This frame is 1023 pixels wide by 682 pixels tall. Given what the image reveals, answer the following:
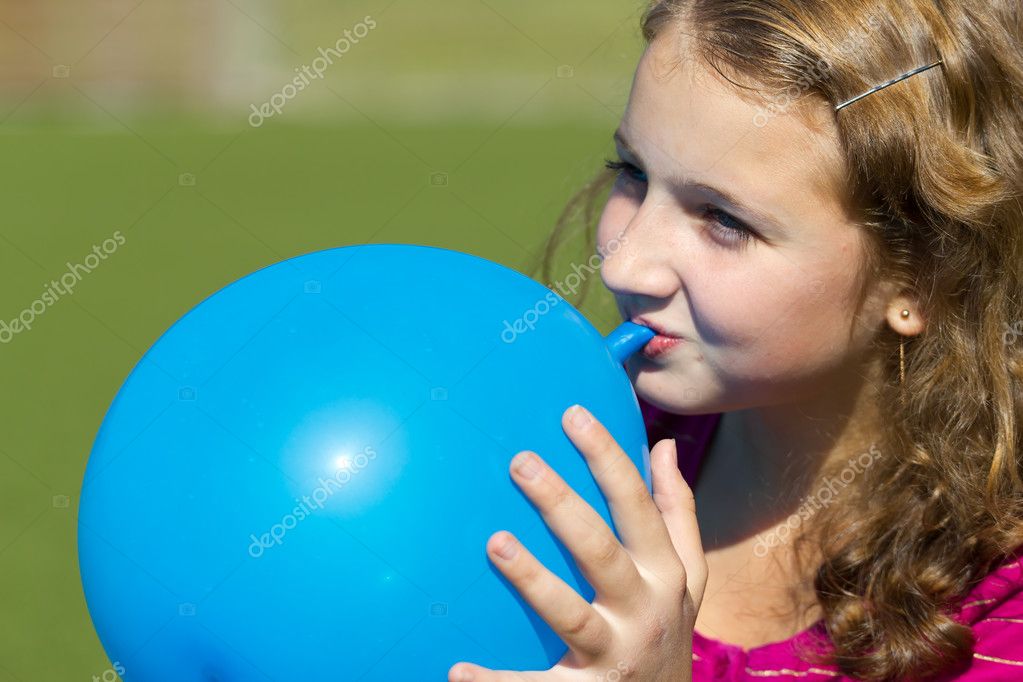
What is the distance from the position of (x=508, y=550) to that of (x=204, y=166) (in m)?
7.86

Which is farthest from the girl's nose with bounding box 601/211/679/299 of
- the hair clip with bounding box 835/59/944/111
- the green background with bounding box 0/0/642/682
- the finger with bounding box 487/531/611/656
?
the green background with bounding box 0/0/642/682

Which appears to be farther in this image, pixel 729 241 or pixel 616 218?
pixel 616 218

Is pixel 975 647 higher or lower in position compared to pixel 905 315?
lower

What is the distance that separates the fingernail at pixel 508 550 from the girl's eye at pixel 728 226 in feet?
2.67

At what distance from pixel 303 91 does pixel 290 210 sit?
12.6 ft

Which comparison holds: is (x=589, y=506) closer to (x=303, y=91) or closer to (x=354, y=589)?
(x=354, y=589)

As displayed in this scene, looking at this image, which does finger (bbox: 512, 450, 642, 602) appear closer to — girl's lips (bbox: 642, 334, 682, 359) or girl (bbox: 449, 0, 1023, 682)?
girl (bbox: 449, 0, 1023, 682)

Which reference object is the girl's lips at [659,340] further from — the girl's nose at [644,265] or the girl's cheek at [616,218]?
the girl's cheek at [616,218]

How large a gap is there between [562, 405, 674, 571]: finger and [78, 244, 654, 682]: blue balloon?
2cm

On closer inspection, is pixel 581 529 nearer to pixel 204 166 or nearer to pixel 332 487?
pixel 332 487

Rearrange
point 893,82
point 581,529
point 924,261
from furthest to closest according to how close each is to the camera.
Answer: point 924,261
point 893,82
point 581,529

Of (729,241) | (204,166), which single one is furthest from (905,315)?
(204,166)

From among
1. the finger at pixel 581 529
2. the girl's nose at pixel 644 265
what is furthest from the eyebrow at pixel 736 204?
the finger at pixel 581 529

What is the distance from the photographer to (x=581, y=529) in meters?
1.93
